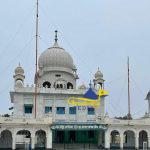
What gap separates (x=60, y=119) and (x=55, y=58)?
11395mm

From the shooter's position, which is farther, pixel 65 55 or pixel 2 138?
pixel 65 55

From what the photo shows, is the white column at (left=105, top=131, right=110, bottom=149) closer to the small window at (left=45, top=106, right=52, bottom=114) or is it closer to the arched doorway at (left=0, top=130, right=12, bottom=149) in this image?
the small window at (left=45, top=106, right=52, bottom=114)

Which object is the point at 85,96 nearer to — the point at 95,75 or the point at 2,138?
the point at 95,75

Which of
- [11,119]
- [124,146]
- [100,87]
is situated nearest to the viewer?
[11,119]

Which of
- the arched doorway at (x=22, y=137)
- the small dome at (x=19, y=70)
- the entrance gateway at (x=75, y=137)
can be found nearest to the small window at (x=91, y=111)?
the entrance gateway at (x=75, y=137)

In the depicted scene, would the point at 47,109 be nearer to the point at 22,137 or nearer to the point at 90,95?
the point at 22,137

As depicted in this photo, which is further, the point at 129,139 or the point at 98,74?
the point at 98,74

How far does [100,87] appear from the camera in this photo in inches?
2488

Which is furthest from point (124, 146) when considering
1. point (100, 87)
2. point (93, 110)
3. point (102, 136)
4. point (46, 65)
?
point (46, 65)

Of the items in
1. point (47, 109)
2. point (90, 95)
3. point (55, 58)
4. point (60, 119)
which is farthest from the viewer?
point (55, 58)

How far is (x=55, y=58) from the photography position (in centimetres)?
6444

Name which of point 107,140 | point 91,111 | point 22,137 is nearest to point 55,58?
point 91,111

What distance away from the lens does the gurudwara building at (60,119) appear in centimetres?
4975

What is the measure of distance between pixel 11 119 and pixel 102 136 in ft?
42.8
